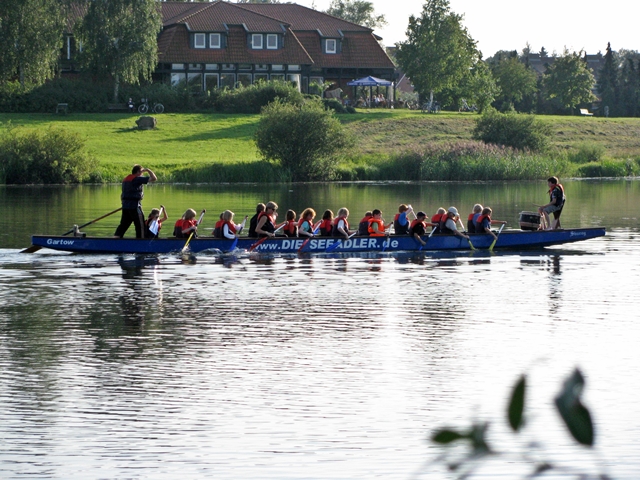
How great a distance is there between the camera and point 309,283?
73.2 ft

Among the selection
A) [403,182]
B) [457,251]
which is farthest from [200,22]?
[457,251]

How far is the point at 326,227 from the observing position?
1077 inches

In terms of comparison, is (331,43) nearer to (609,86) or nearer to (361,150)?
(361,150)

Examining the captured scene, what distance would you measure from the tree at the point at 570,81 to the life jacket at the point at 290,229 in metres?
73.6

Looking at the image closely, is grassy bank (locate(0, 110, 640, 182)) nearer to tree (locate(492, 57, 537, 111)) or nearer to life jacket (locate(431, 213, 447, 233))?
tree (locate(492, 57, 537, 111))

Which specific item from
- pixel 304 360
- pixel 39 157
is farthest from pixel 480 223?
pixel 39 157

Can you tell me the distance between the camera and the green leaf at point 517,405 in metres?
2.43

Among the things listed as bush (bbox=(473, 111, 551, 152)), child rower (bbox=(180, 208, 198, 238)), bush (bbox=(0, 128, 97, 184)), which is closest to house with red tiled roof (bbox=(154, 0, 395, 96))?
bush (bbox=(473, 111, 551, 152))

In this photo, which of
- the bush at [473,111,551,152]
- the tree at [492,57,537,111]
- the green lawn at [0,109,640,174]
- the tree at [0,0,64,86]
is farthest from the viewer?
the tree at [492,57,537,111]

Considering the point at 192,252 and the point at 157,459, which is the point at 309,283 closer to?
the point at 192,252

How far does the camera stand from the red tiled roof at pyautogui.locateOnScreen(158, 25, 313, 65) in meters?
77.1

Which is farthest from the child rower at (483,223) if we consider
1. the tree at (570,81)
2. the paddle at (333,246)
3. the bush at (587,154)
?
the tree at (570,81)

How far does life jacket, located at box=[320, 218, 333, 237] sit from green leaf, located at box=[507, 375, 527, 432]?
24719mm

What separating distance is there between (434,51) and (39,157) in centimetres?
3801
